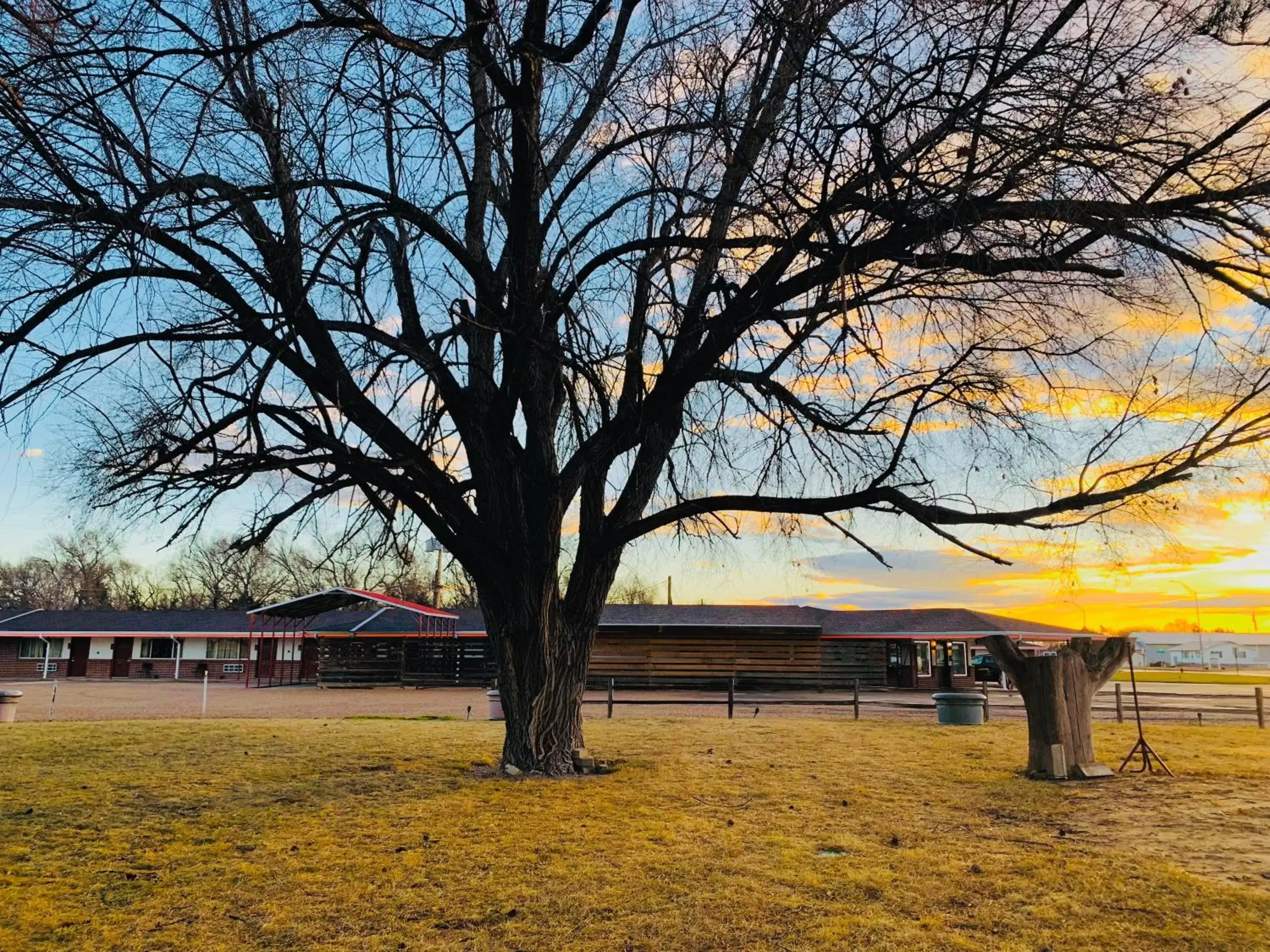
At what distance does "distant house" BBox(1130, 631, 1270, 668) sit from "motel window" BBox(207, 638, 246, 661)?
121 m

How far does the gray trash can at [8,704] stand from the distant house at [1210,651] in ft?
455

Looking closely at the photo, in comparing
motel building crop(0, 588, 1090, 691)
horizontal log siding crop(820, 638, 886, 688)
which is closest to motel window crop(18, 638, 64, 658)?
motel building crop(0, 588, 1090, 691)

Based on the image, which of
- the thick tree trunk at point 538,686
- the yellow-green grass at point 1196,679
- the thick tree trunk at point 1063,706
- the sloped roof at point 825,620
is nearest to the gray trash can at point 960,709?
the thick tree trunk at point 1063,706

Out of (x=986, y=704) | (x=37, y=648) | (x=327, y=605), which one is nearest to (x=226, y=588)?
(x=37, y=648)

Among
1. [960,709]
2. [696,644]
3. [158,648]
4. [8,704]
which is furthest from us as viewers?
[158,648]

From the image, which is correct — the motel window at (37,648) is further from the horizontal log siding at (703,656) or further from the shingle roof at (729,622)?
the horizontal log siding at (703,656)

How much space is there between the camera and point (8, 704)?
1923 centimetres

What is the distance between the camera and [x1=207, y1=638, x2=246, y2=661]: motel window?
5350cm

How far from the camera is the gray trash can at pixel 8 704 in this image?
19.0 metres

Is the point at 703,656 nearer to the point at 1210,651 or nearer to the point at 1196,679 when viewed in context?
the point at 1196,679

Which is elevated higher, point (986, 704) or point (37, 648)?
point (37, 648)

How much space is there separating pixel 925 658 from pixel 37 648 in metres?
48.9

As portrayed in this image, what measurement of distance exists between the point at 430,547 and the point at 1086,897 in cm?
771

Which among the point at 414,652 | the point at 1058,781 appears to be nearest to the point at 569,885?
the point at 1058,781
